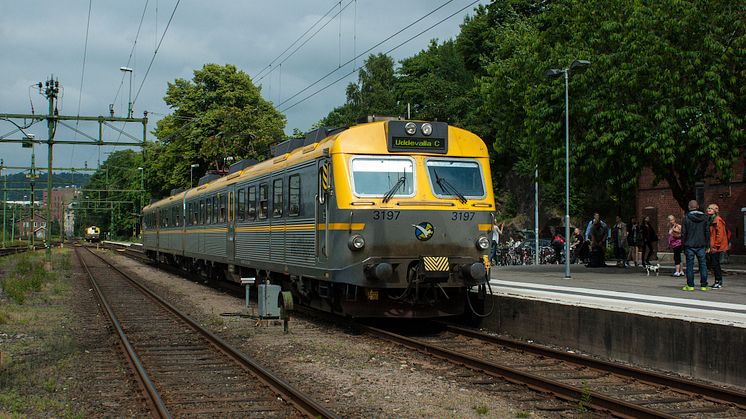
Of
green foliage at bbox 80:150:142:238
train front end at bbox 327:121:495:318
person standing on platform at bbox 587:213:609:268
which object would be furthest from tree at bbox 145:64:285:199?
train front end at bbox 327:121:495:318

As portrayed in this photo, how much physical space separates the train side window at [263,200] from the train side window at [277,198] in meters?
0.57

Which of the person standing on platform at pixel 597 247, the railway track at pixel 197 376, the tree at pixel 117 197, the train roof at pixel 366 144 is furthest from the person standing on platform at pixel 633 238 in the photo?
the tree at pixel 117 197

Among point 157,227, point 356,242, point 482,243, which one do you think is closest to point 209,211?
point 356,242

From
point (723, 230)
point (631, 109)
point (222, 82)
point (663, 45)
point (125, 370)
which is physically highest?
point (222, 82)

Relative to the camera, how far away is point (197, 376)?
9.61 metres

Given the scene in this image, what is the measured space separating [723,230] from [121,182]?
355 feet

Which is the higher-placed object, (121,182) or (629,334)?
(121,182)

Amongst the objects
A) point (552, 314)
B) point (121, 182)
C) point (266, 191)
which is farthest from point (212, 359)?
point (121, 182)

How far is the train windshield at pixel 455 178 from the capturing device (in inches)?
509

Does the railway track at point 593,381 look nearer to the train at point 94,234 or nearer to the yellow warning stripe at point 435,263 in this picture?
the yellow warning stripe at point 435,263

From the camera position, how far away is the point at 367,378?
928cm

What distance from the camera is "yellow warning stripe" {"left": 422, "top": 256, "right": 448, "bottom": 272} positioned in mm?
12312

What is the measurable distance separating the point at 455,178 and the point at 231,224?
8812 millimetres

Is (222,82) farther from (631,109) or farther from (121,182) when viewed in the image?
(121,182)
